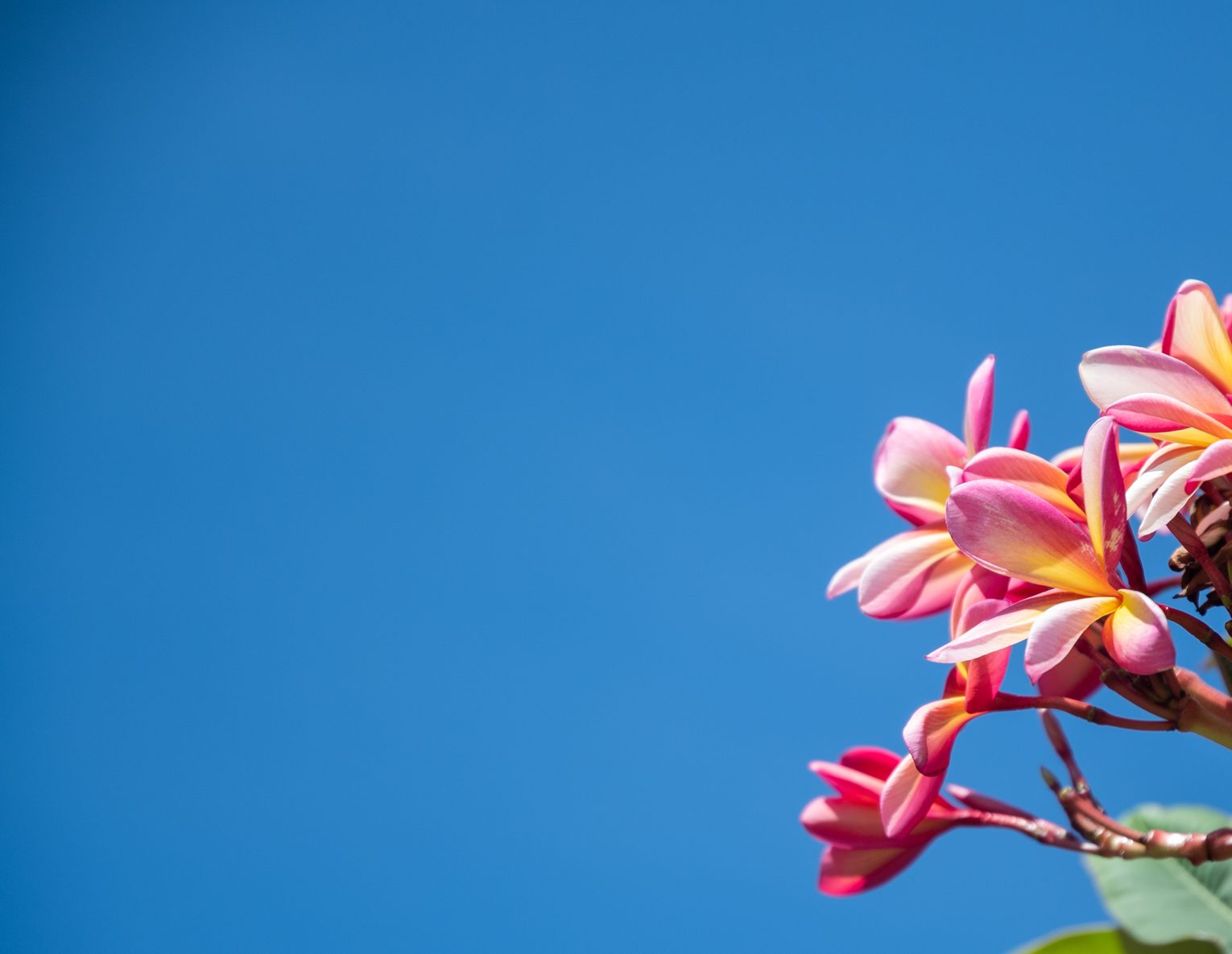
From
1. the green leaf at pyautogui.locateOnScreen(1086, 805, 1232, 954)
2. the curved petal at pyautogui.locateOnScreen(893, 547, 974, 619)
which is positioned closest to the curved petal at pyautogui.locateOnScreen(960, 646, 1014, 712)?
the curved petal at pyautogui.locateOnScreen(893, 547, 974, 619)

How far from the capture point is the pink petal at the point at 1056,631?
Answer: 0.35 m

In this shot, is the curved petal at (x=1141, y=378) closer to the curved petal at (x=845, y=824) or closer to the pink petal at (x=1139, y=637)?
the pink petal at (x=1139, y=637)

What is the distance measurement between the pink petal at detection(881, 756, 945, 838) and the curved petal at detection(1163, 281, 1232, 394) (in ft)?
0.59

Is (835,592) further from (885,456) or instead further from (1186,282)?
(1186,282)

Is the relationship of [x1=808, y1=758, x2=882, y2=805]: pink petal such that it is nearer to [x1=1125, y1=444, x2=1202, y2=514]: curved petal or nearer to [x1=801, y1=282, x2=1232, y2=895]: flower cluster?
[x1=801, y1=282, x2=1232, y2=895]: flower cluster

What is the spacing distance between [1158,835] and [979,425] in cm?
17

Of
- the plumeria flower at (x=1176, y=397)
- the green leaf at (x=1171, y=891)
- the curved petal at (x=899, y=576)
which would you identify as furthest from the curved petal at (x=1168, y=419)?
the green leaf at (x=1171, y=891)

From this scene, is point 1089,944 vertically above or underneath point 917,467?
underneath

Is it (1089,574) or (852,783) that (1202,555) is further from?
(852,783)

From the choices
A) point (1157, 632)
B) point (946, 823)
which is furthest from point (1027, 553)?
point (946, 823)

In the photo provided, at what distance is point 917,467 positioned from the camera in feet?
1.70

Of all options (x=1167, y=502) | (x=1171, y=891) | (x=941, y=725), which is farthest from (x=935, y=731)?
(x=1171, y=891)

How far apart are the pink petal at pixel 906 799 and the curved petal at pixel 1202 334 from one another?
181mm

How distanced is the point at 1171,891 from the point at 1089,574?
0.97 feet
